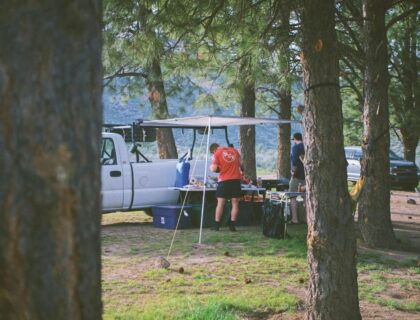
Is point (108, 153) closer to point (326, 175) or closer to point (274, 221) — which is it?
point (274, 221)

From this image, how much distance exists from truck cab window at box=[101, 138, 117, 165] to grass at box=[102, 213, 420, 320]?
6.39ft

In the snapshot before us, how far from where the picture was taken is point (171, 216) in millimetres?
12062

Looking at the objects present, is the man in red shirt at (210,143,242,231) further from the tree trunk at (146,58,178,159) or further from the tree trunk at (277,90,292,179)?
the tree trunk at (277,90,292,179)

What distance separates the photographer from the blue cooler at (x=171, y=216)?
12.0 meters

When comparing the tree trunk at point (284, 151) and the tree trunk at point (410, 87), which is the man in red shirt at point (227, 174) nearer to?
the tree trunk at point (284, 151)

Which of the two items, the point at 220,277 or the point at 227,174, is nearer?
the point at 220,277

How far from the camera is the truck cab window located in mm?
12375

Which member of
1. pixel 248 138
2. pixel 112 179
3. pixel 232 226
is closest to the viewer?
pixel 232 226

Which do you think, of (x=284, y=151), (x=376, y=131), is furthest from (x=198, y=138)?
(x=376, y=131)

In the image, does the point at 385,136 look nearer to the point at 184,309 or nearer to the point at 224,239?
the point at 224,239

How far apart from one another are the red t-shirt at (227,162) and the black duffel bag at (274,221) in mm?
902

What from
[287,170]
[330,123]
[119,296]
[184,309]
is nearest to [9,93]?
[330,123]

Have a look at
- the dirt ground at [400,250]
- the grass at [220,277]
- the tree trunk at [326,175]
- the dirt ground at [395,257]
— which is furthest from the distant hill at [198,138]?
the tree trunk at [326,175]

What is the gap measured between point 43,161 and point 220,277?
571cm
